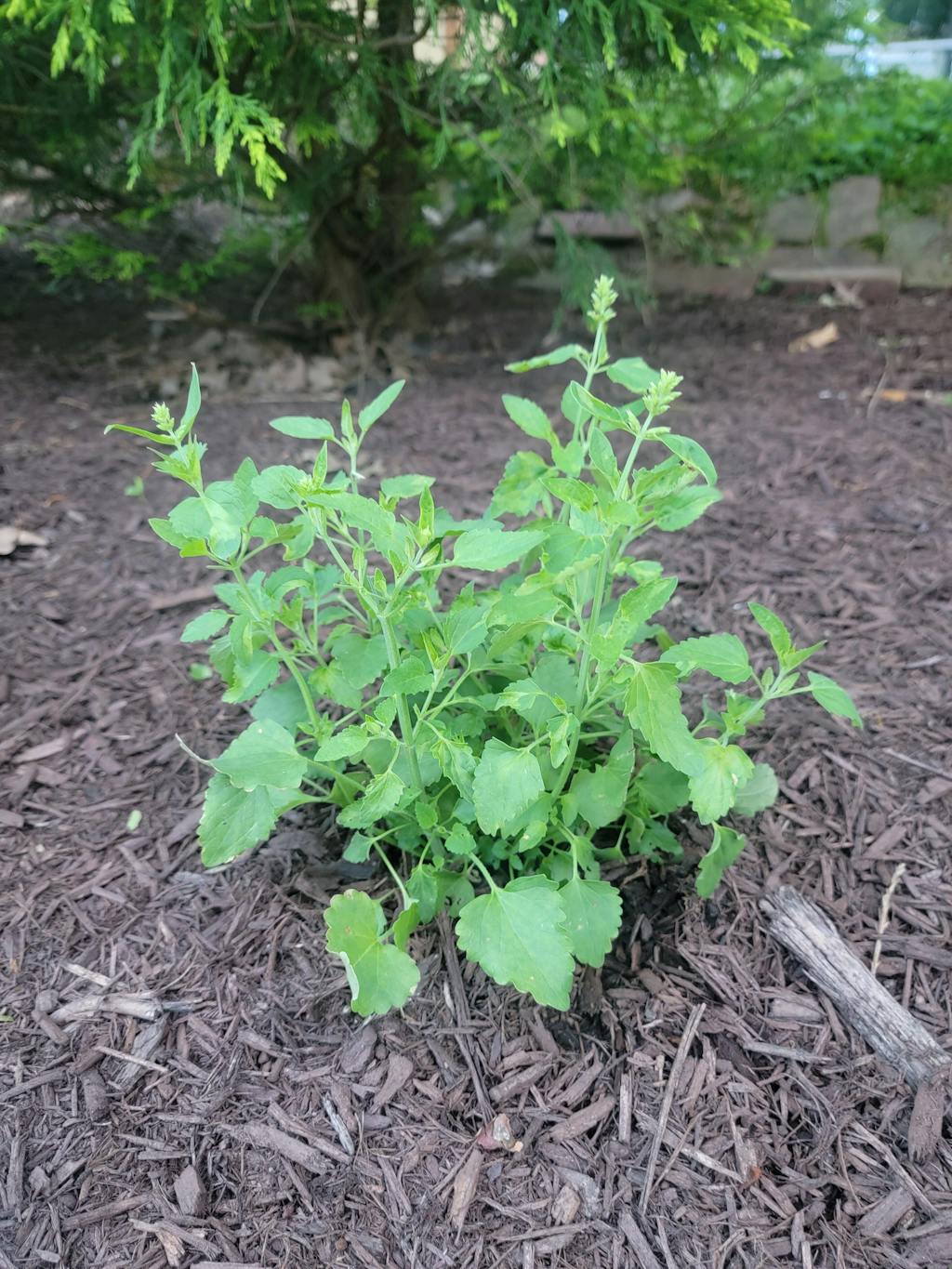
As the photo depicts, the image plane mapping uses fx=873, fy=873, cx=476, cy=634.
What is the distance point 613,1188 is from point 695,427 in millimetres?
3078

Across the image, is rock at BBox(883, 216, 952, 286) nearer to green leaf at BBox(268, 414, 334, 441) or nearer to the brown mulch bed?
the brown mulch bed

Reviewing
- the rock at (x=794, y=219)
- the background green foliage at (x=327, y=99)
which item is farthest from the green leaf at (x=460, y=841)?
the rock at (x=794, y=219)

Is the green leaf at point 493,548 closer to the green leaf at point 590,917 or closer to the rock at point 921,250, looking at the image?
the green leaf at point 590,917

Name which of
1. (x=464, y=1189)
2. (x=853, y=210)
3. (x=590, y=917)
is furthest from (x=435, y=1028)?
(x=853, y=210)

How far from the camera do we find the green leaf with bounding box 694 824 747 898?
159cm

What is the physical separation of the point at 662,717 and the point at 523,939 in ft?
1.30

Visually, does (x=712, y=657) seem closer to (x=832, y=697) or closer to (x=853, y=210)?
(x=832, y=697)

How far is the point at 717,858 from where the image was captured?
1.63 meters

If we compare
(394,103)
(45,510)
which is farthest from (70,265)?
(394,103)

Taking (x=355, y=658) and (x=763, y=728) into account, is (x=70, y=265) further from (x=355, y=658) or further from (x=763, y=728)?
(x=763, y=728)

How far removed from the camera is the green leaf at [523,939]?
129 centimetres

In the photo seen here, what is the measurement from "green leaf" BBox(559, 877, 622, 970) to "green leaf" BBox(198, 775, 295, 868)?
1.75ft

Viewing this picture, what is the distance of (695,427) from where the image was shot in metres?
3.81

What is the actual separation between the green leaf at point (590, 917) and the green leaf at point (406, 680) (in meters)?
0.43
